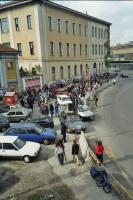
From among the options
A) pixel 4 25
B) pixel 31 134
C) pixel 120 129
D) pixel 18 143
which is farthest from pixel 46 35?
pixel 18 143

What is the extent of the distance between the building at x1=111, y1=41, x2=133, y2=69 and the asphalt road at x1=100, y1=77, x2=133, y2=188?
70.2 m

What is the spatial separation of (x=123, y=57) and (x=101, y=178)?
101 m

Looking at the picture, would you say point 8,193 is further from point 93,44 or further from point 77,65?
Answer: point 93,44

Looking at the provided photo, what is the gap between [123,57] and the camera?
10856 centimetres

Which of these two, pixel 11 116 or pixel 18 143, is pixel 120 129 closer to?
pixel 18 143

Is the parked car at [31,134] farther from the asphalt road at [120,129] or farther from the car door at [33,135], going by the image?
the asphalt road at [120,129]

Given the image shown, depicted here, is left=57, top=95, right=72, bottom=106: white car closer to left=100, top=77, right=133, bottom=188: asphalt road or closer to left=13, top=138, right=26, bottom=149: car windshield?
left=100, top=77, right=133, bottom=188: asphalt road

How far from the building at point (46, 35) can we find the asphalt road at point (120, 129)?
13.6m

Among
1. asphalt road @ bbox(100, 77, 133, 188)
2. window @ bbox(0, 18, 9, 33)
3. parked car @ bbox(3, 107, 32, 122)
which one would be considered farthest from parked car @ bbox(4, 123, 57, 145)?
window @ bbox(0, 18, 9, 33)

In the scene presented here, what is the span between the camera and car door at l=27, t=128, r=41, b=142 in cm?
1820

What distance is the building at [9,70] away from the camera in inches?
1270

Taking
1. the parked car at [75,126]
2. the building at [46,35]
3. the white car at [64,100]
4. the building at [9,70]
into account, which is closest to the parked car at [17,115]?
the parked car at [75,126]

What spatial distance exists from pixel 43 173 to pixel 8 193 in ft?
8.09

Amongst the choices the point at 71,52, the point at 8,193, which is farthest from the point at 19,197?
the point at 71,52
